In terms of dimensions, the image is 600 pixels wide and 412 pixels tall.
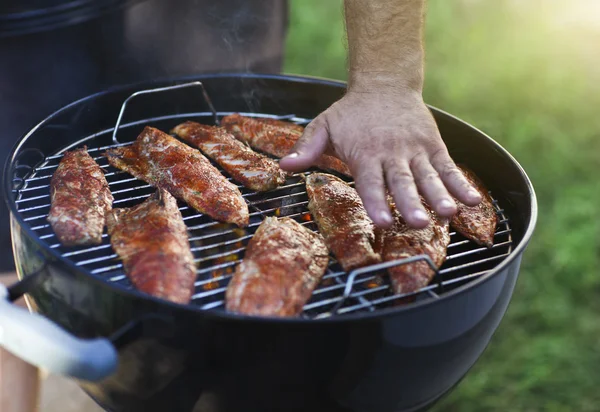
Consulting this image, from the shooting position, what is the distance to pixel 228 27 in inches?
150

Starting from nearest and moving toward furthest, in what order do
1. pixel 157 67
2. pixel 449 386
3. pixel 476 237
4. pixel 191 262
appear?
pixel 191 262
pixel 449 386
pixel 476 237
pixel 157 67

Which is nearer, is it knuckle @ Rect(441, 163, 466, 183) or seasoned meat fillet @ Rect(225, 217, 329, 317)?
seasoned meat fillet @ Rect(225, 217, 329, 317)

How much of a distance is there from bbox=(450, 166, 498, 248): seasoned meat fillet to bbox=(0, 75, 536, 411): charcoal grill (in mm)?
46

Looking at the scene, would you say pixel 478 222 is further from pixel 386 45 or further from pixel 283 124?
pixel 283 124

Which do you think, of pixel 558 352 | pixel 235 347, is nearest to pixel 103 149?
pixel 235 347

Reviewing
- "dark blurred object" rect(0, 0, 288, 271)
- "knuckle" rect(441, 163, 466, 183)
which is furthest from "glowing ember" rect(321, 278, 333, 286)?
"dark blurred object" rect(0, 0, 288, 271)

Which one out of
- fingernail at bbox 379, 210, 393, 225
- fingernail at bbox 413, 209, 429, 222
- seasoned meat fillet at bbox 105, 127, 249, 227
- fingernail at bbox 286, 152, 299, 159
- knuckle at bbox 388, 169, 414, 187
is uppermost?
fingernail at bbox 286, 152, 299, 159

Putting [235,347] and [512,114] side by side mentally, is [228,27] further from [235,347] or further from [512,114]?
[512,114]

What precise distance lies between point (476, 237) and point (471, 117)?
11.9 ft

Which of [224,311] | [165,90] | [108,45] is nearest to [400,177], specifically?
[224,311]

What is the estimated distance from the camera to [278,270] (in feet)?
6.53

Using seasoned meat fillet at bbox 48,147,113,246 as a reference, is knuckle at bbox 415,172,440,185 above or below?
above

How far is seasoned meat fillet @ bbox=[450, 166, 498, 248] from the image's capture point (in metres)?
2.33

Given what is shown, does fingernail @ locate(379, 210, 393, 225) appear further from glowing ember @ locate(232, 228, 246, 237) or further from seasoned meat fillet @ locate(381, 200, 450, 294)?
glowing ember @ locate(232, 228, 246, 237)
